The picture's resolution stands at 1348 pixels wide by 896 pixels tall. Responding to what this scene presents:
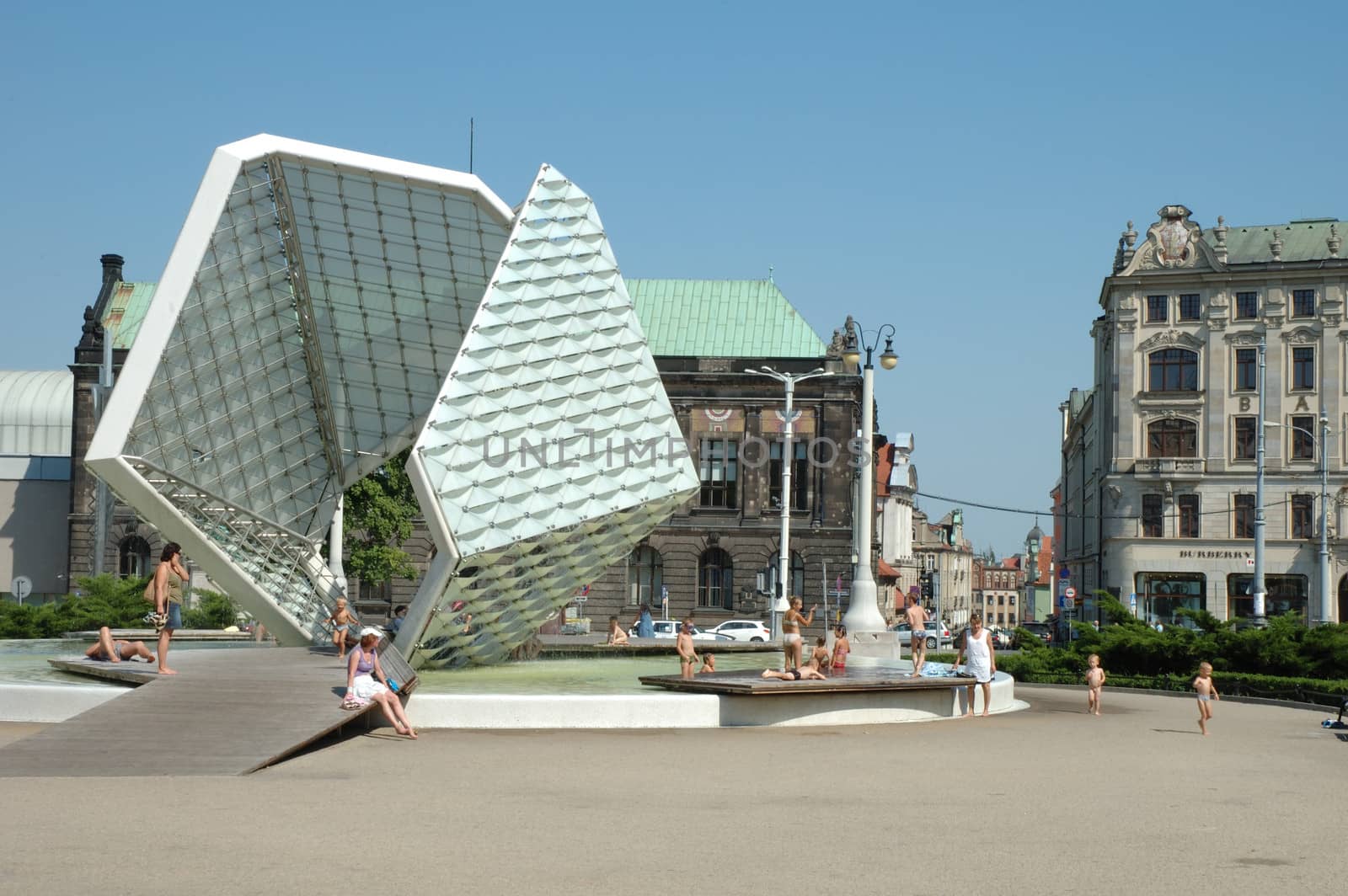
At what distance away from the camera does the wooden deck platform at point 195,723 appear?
17.5m

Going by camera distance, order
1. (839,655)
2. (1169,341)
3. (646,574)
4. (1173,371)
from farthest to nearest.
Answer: (646,574), (1173,371), (1169,341), (839,655)

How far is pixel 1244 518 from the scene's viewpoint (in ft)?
268

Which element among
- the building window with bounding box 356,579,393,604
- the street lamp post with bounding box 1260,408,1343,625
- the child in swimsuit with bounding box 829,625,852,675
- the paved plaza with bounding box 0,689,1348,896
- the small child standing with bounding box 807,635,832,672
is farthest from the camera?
the building window with bounding box 356,579,393,604

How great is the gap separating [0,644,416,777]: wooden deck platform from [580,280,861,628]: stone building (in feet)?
192

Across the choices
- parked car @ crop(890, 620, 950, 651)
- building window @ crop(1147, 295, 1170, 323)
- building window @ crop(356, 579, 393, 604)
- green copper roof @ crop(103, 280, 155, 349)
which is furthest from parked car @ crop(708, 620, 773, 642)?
green copper roof @ crop(103, 280, 155, 349)

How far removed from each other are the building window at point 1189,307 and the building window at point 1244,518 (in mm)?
9925

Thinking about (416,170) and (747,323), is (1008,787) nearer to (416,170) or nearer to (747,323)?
(416,170)

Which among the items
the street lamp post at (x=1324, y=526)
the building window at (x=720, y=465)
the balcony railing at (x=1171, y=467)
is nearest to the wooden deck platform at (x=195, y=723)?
the street lamp post at (x=1324, y=526)

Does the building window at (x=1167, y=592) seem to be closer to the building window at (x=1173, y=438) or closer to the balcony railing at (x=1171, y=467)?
the balcony railing at (x=1171, y=467)

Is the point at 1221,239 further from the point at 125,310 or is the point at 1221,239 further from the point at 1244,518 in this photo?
the point at 125,310

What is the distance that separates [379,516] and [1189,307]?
154 ft

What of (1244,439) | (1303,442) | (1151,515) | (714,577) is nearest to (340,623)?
(714,577)

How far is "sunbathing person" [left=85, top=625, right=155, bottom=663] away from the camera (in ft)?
86.9

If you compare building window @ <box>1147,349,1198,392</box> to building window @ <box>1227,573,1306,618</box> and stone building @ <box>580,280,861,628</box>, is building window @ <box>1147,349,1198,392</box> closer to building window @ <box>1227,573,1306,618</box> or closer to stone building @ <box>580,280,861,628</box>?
building window @ <box>1227,573,1306,618</box>
